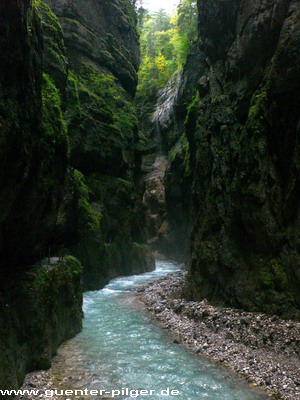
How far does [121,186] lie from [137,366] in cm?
1865

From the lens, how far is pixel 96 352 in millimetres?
10102

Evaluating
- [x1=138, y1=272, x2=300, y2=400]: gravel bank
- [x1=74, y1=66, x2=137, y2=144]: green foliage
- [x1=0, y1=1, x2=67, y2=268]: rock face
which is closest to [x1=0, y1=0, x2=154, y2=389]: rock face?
[x1=0, y1=1, x2=67, y2=268]: rock face

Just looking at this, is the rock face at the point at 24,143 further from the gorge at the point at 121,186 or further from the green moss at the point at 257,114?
the green moss at the point at 257,114

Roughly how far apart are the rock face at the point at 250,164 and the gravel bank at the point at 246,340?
0.71 meters

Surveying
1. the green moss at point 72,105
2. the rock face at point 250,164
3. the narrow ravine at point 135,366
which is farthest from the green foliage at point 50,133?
the green moss at point 72,105

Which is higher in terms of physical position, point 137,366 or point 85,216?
point 85,216

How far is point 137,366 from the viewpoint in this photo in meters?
9.17

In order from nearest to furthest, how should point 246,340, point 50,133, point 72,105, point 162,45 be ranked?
point 246,340
point 50,133
point 72,105
point 162,45

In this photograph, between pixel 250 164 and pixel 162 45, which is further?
pixel 162 45

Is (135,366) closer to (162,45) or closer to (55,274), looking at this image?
(55,274)

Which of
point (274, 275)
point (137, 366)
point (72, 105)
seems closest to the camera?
point (137, 366)

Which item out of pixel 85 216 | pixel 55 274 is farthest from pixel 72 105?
pixel 55 274

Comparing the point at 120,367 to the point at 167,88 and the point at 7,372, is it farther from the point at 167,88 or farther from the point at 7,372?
the point at 167,88

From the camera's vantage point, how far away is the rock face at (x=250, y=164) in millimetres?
10569
